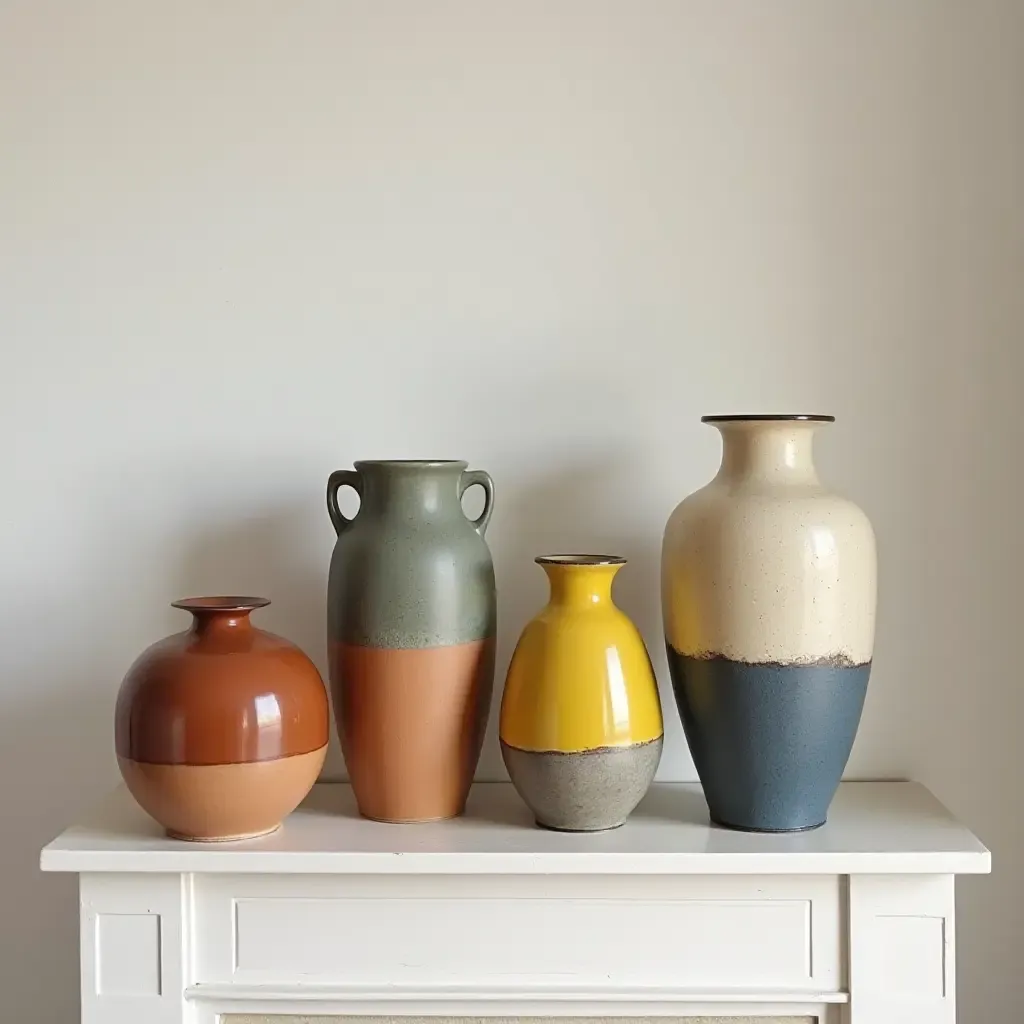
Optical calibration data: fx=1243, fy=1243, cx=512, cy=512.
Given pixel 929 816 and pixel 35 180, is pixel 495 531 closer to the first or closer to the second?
pixel 929 816

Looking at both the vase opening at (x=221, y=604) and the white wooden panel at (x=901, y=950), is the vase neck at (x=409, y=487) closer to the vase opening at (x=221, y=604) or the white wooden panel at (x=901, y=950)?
the vase opening at (x=221, y=604)

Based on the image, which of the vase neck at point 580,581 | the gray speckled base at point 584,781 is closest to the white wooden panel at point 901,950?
the gray speckled base at point 584,781

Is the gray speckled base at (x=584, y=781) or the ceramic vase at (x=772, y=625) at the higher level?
the ceramic vase at (x=772, y=625)

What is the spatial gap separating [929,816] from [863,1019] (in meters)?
0.19

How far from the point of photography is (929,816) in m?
1.13

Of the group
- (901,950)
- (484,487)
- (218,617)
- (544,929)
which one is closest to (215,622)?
(218,617)

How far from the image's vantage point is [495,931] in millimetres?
1058

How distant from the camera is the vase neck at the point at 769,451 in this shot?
43.1 inches

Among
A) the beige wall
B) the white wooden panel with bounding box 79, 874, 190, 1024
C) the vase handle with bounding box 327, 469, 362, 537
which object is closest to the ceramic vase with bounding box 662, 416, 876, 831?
the beige wall

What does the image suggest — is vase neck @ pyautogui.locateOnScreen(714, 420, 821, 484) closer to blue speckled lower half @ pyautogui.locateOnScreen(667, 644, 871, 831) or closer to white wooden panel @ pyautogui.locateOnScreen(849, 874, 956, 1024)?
blue speckled lower half @ pyautogui.locateOnScreen(667, 644, 871, 831)

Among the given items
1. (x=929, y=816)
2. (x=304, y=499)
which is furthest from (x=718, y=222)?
(x=929, y=816)

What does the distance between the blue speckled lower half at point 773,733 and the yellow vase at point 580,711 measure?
0.17 feet

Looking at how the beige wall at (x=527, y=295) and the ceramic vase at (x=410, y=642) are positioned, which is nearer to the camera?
the ceramic vase at (x=410, y=642)

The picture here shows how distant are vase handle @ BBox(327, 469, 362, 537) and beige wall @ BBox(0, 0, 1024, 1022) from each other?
0.37ft
